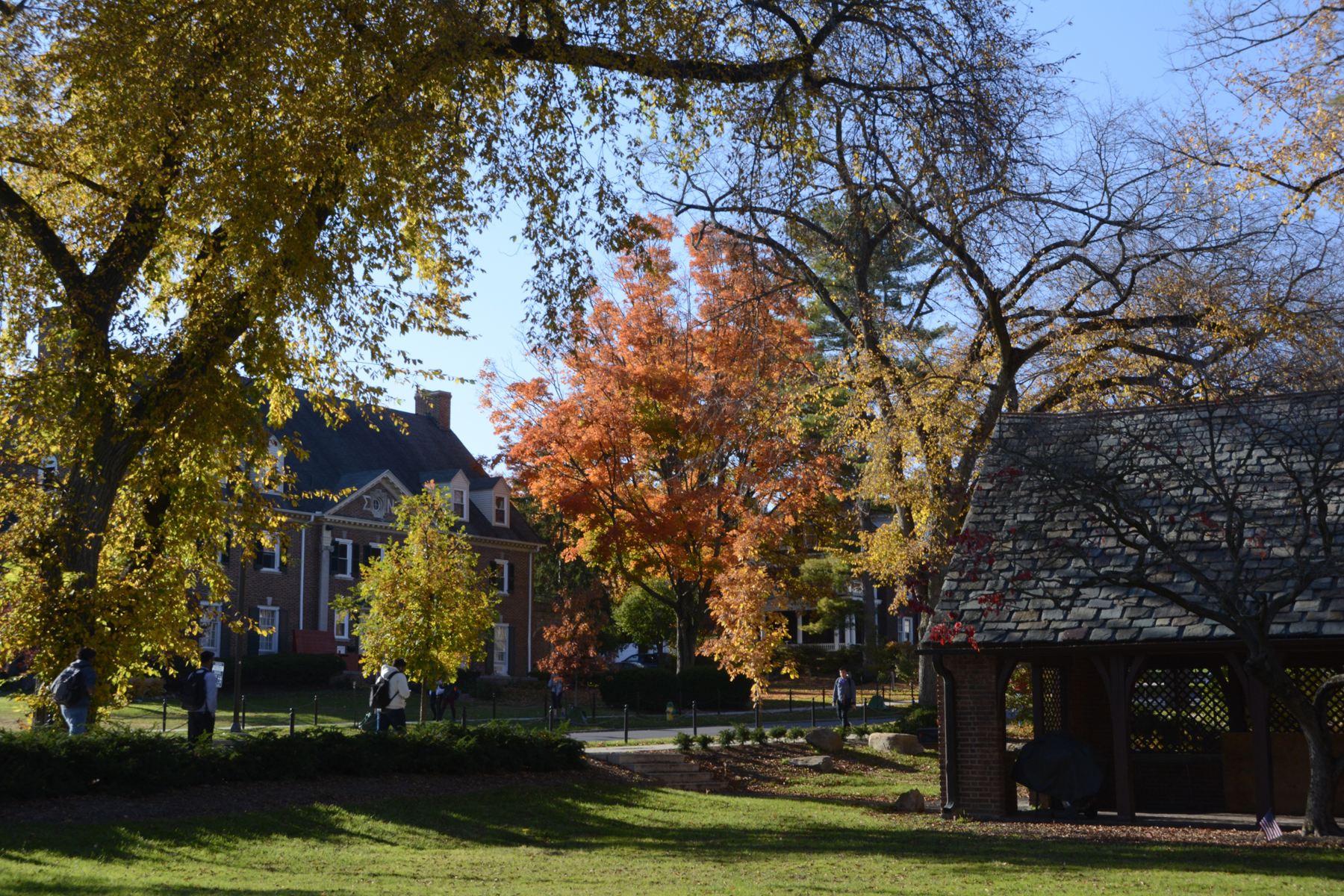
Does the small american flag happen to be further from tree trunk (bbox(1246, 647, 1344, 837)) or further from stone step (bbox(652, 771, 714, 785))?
stone step (bbox(652, 771, 714, 785))

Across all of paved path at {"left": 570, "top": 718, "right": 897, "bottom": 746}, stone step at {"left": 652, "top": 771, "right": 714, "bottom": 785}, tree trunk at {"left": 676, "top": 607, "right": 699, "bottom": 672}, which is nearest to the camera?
stone step at {"left": 652, "top": 771, "right": 714, "bottom": 785}

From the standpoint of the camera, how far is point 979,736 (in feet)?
51.1

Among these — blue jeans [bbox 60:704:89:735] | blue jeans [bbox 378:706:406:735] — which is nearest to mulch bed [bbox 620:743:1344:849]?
blue jeans [bbox 378:706:406:735]

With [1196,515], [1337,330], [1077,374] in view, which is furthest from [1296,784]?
[1077,374]

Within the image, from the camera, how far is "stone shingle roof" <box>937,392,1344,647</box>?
13.5m

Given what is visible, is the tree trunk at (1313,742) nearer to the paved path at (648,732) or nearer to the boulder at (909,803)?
the boulder at (909,803)

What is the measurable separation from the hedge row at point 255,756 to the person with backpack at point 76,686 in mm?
515

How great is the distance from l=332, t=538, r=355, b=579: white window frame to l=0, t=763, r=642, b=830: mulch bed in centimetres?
2547

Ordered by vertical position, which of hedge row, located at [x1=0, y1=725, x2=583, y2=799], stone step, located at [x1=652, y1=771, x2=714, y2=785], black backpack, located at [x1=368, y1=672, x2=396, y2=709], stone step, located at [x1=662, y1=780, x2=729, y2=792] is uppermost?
black backpack, located at [x1=368, y1=672, x2=396, y2=709]

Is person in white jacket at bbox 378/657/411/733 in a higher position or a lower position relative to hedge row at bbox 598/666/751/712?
higher

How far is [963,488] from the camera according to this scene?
2398cm

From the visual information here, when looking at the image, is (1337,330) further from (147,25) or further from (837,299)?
(147,25)

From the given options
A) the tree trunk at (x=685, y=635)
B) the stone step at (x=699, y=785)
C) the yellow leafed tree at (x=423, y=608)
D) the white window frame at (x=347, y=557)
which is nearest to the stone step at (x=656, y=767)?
the stone step at (x=699, y=785)

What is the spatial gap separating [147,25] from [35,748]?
7.71 metres
